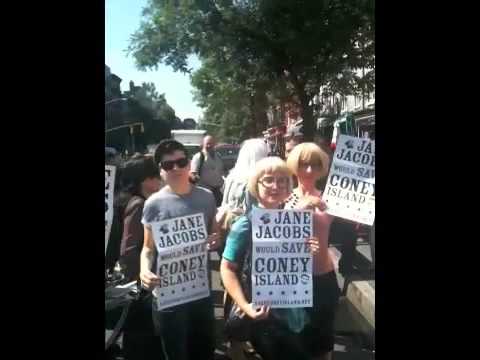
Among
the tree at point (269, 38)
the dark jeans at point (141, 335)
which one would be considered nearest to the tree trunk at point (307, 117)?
the tree at point (269, 38)

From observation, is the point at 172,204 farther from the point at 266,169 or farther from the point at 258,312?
the point at 258,312

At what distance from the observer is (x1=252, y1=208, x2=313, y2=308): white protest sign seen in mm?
3764

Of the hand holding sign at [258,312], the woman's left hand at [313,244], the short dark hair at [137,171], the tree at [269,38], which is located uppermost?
the tree at [269,38]

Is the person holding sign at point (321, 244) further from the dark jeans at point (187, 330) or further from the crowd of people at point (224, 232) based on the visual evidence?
the dark jeans at point (187, 330)

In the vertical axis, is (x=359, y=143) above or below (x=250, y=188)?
above

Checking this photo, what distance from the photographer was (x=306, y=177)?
377 centimetres

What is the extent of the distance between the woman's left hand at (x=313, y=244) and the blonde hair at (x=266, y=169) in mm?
337

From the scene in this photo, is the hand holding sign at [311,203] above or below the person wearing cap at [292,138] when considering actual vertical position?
below

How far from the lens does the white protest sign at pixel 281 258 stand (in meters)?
3.76

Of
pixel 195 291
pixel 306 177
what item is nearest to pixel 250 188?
pixel 306 177
